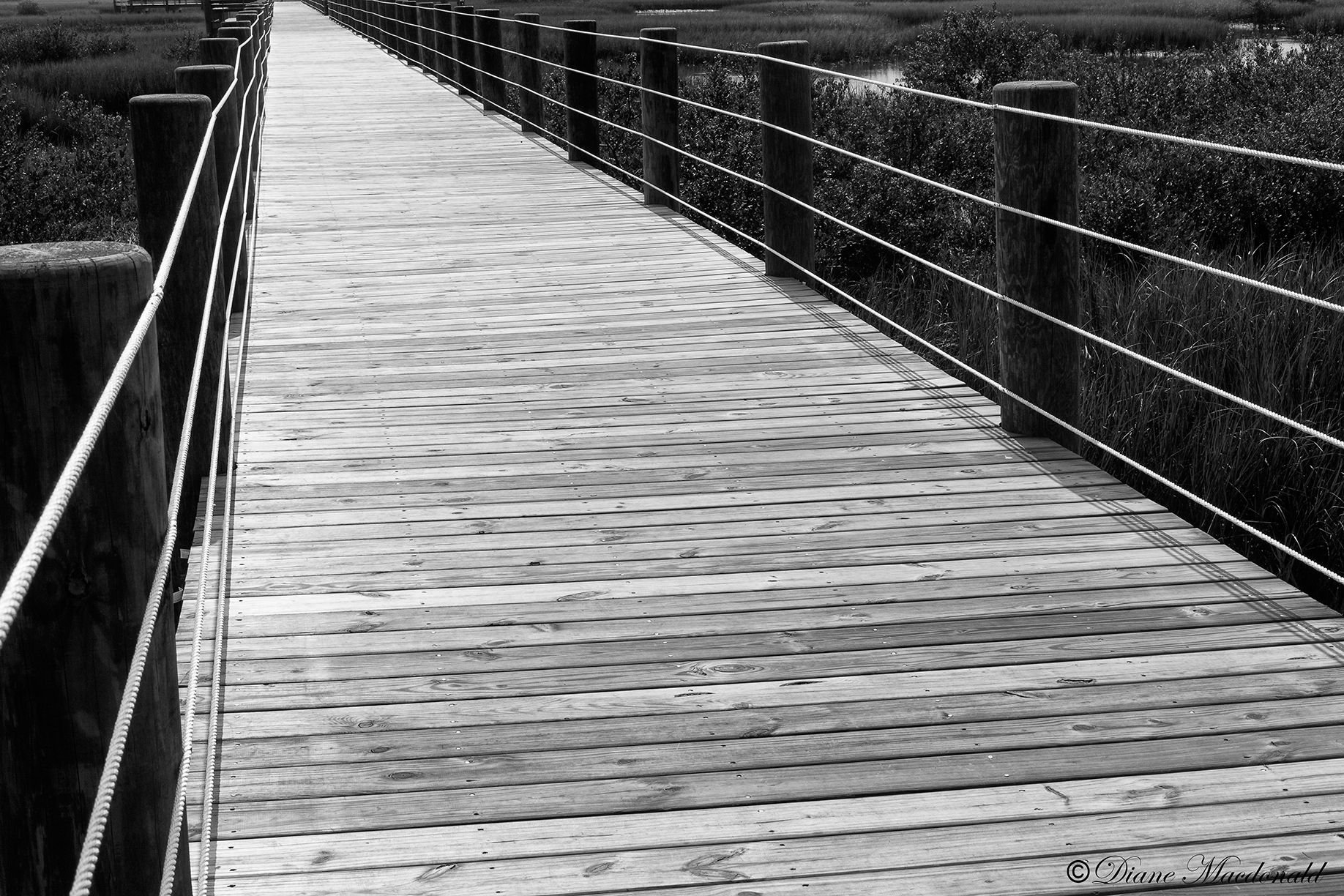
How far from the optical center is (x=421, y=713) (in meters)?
2.79

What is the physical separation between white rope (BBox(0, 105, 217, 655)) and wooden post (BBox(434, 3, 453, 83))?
16.2m

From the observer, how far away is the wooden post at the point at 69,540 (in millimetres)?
1557

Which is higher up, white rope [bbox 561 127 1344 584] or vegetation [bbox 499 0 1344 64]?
vegetation [bbox 499 0 1344 64]

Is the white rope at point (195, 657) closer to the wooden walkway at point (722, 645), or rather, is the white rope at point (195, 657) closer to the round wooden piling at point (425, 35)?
the wooden walkway at point (722, 645)

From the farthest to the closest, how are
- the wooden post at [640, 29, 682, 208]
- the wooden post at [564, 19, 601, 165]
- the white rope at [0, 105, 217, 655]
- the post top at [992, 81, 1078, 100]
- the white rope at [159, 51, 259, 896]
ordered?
the wooden post at [564, 19, 601, 165]
the wooden post at [640, 29, 682, 208]
the post top at [992, 81, 1078, 100]
the white rope at [159, 51, 259, 896]
the white rope at [0, 105, 217, 655]

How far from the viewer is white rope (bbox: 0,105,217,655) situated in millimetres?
1112

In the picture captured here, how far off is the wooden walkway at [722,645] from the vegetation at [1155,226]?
1386mm

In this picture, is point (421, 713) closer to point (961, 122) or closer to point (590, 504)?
point (590, 504)

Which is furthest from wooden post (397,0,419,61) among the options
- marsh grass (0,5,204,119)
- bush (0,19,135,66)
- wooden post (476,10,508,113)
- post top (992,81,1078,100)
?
bush (0,19,135,66)

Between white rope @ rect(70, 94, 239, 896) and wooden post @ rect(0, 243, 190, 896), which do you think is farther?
wooden post @ rect(0, 243, 190, 896)

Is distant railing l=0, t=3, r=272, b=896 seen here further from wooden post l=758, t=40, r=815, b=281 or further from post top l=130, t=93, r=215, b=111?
wooden post l=758, t=40, r=815, b=281

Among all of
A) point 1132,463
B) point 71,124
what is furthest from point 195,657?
point 71,124

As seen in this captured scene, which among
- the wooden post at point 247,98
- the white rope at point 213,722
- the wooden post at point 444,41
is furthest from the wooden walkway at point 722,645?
the wooden post at point 444,41

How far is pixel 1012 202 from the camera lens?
432 cm
